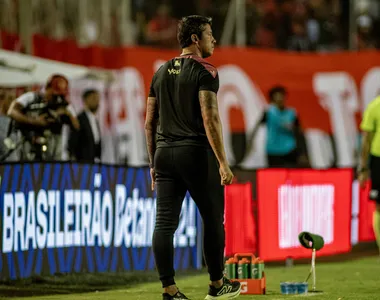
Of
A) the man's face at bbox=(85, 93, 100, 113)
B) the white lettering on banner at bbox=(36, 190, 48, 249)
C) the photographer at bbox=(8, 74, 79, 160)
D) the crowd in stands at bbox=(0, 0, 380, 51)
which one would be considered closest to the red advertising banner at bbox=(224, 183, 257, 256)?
the photographer at bbox=(8, 74, 79, 160)

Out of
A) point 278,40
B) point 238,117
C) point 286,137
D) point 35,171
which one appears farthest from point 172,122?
point 278,40

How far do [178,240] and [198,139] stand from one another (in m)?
4.81

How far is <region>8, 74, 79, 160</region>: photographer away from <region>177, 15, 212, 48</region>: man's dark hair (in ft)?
17.2

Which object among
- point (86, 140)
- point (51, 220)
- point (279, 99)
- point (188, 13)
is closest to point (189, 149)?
point (51, 220)

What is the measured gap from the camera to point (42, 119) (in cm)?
1412

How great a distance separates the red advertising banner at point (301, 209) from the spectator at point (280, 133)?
215 centimetres

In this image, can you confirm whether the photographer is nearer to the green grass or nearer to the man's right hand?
the green grass

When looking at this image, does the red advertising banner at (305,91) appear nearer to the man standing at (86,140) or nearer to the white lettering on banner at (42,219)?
the man standing at (86,140)

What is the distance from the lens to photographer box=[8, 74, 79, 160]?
45.8 feet

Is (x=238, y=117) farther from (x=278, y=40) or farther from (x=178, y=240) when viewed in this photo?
(x=178, y=240)

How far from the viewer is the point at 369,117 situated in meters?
12.8

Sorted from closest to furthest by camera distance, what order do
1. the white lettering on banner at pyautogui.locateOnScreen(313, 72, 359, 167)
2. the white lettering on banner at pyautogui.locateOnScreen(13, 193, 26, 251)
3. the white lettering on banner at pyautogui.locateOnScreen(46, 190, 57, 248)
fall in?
the white lettering on banner at pyautogui.locateOnScreen(13, 193, 26, 251) → the white lettering on banner at pyautogui.locateOnScreen(46, 190, 57, 248) → the white lettering on banner at pyautogui.locateOnScreen(313, 72, 359, 167)

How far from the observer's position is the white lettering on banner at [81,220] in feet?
36.3

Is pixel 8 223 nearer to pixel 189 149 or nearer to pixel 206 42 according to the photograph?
pixel 189 149
